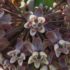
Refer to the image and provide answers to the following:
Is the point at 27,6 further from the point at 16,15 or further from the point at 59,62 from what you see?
the point at 59,62

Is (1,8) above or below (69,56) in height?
above

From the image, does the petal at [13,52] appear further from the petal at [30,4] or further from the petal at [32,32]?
the petal at [30,4]

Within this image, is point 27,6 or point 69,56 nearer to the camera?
point 69,56

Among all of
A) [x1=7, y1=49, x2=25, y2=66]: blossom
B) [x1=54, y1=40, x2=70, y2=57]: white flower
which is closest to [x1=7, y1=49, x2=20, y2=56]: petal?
[x1=7, y1=49, x2=25, y2=66]: blossom

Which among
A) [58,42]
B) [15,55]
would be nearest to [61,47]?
[58,42]

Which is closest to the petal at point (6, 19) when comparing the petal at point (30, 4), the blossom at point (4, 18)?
the blossom at point (4, 18)

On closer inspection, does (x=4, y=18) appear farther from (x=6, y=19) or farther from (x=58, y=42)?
(x=58, y=42)

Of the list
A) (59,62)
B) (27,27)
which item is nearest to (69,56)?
(59,62)
